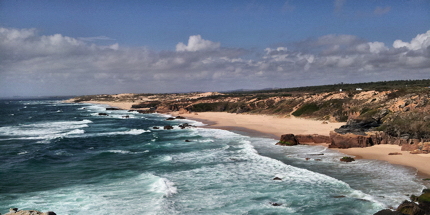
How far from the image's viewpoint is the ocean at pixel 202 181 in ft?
51.5

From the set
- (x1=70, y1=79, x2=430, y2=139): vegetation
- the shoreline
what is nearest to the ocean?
the shoreline

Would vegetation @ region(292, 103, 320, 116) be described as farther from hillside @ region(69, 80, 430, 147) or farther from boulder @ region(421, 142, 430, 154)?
boulder @ region(421, 142, 430, 154)

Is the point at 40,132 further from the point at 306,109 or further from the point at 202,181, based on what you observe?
the point at 306,109

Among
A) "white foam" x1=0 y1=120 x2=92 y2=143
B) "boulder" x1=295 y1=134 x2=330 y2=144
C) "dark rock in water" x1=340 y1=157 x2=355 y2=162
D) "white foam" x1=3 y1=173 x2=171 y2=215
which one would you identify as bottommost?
"white foam" x1=3 y1=173 x2=171 y2=215

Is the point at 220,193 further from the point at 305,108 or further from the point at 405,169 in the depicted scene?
the point at 305,108

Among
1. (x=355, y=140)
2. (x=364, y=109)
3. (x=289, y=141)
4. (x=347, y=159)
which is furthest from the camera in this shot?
(x=364, y=109)

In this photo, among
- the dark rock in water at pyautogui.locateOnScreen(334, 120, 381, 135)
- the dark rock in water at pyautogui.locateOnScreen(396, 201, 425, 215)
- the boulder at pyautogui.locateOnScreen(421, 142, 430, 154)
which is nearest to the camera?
the dark rock in water at pyautogui.locateOnScreen(396, 201, 425, 215)

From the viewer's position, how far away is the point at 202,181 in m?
20.4

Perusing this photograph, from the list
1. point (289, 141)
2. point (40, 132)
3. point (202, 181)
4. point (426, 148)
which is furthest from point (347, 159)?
point (40, 132)

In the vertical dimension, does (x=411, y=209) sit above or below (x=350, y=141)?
below

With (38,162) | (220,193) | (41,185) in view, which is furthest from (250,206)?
(38,162)

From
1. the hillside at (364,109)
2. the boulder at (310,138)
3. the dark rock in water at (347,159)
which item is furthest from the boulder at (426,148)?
the boulder at (310,138)

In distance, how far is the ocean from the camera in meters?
15.7

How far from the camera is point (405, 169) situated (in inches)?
797
